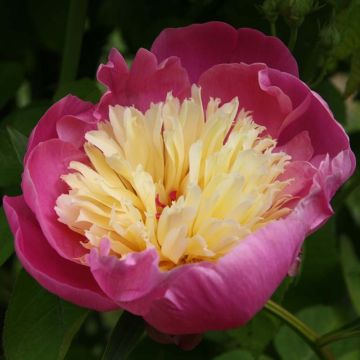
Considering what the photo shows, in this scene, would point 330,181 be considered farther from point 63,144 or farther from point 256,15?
point 256,15

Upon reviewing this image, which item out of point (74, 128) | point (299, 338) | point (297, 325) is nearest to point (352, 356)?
point (299, 338)

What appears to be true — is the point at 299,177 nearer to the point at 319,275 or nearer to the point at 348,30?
the point at 348,30

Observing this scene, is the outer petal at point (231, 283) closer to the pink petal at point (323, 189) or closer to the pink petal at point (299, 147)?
the pink petal at point (323, 189)

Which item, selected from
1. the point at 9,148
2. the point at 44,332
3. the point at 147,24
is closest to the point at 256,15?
the point at 147,24

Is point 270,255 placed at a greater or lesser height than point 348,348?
greater

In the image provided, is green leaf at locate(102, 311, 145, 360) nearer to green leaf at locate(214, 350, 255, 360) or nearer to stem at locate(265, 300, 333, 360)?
stem at locate(265, 300, 333, 360)
